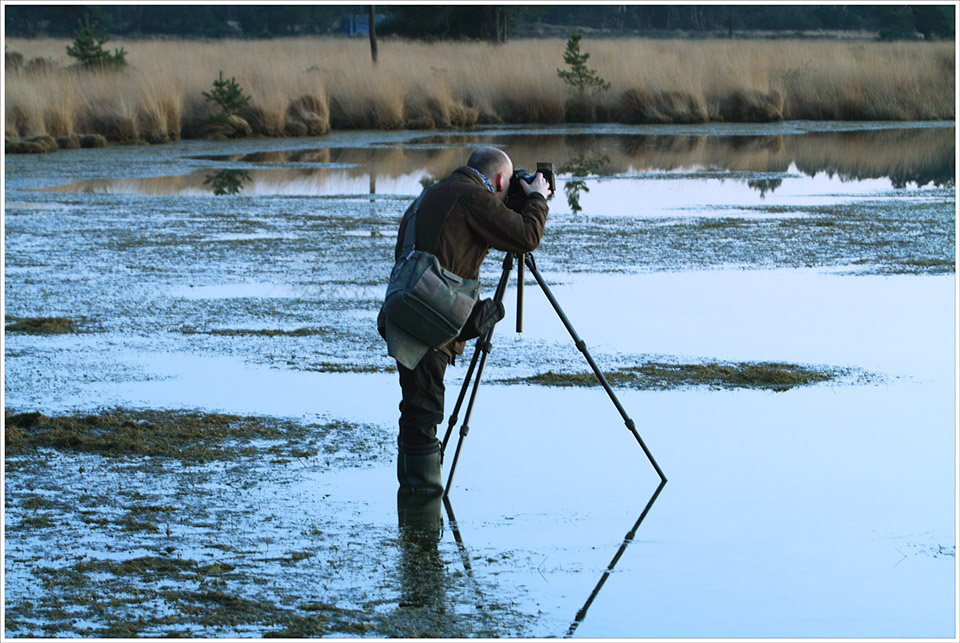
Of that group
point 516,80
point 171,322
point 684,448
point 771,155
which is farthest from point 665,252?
point 516,80

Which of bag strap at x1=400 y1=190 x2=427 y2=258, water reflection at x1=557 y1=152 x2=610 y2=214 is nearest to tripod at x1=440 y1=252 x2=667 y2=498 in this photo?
bag strap at x1=400 y1=190 x2=427 y2=258

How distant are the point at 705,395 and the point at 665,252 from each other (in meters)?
5.02

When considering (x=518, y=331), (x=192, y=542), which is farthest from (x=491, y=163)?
(x=192, y=542)

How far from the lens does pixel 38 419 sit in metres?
6.79

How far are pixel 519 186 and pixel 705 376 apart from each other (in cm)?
238

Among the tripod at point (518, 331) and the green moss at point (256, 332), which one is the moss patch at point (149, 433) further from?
the green moss at point (256, 332)

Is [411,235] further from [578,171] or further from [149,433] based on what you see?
[578,171]

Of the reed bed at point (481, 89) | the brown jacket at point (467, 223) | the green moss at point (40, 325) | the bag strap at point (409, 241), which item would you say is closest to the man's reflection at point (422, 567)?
the brown jacket at point (467, 223)

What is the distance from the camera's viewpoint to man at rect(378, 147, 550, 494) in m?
5.58

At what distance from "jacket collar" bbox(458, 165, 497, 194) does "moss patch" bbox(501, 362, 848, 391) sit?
2154mm

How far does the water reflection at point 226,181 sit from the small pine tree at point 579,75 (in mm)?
10687

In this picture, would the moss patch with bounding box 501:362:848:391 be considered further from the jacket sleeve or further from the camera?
the jacket sleeve

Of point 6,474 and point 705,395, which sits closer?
point 6,474

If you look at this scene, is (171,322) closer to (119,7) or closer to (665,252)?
(665,252)
